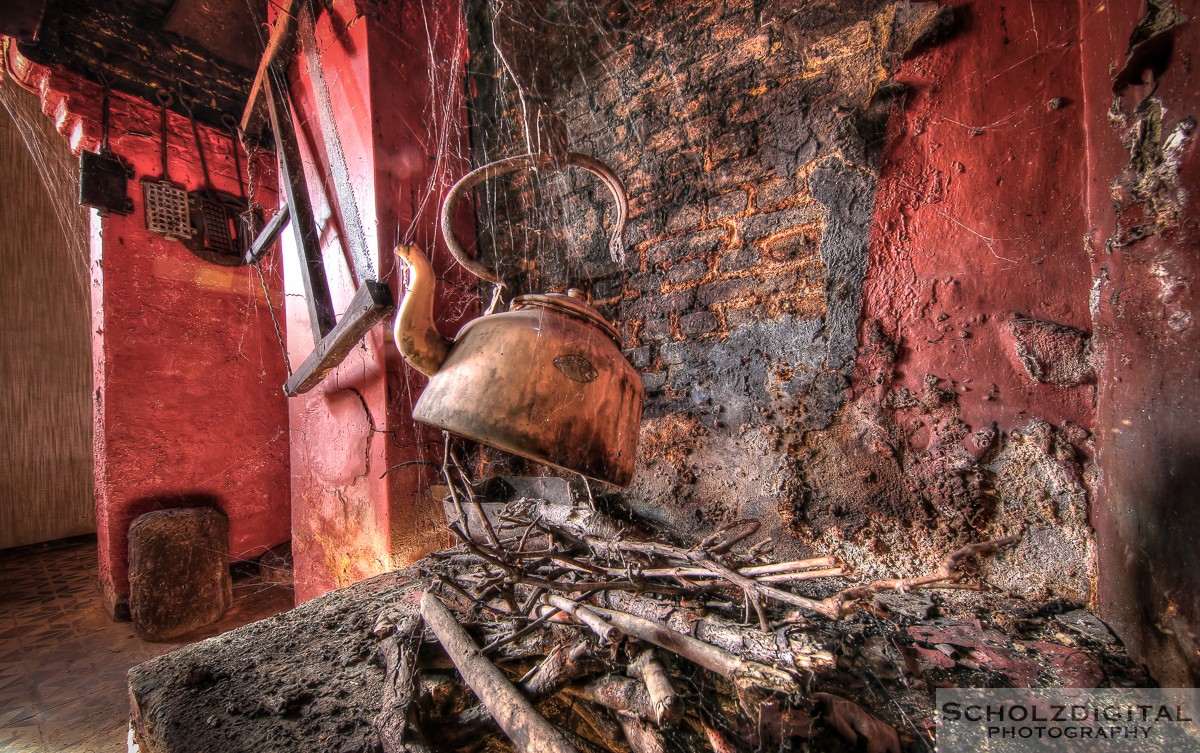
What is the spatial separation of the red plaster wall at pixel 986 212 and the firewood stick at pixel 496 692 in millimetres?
1321

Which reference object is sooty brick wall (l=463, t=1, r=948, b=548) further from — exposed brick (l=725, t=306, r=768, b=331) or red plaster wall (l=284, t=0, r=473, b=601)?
red plaster wall (l=284, t=0, r=473, b=601)

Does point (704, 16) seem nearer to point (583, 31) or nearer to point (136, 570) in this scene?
point (583, 31)

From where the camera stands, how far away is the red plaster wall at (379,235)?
1726 millimetres

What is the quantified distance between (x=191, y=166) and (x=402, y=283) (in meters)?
2.85

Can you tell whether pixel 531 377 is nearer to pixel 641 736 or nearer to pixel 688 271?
pixel 641 736

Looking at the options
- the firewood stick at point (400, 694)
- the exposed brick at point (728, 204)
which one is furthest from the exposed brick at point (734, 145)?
the firewood stick at point (400, 694)

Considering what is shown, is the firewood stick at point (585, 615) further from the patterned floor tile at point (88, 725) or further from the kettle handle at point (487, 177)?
the patterned floor tile at point (88, 725)

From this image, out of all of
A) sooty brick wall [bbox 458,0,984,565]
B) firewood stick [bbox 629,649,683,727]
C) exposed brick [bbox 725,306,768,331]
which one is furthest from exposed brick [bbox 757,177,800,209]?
firewood stick [bbox 629,649,683,727]

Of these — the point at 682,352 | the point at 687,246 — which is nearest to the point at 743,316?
the point at 682,352

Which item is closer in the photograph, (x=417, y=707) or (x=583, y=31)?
(x=417, y=707)

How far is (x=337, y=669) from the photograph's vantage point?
979 millimetres

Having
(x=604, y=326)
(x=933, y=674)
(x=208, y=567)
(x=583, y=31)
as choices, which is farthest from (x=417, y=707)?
(x=208, y=567)

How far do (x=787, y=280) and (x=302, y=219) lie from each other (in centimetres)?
208

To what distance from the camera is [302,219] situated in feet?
5.97
